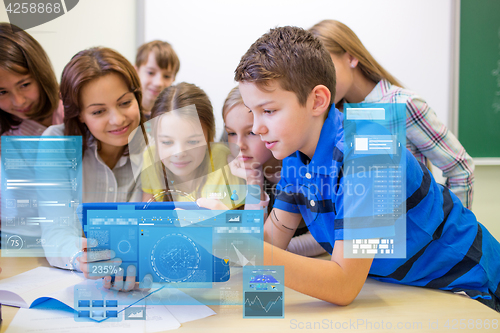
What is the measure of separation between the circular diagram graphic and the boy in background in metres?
0.86

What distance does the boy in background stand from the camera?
127 cm

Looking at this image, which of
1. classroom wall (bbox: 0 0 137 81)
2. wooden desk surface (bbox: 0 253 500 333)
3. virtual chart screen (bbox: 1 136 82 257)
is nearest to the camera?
wooden desk surface (bbox: 0 253 500 333)

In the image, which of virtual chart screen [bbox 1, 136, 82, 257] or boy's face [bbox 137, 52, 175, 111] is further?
boy's face [bbox 137, 52, 175, 111]

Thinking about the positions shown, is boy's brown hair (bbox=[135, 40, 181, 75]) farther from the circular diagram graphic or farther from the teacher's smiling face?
the circular diagram graphic

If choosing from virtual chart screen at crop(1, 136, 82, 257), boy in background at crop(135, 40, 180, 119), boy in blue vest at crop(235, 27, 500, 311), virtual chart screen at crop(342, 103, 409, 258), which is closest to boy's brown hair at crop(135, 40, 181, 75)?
boy in background at crop(135, 40, 180, 119)

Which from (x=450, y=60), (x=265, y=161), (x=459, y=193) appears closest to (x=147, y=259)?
(x=265, y=161)

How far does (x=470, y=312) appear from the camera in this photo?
1.71 ft

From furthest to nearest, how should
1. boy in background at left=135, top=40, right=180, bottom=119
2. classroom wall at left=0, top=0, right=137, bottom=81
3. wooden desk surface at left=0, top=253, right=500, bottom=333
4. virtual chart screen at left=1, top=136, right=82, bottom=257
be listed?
boy in background at left=135, top=40, right=180, bottom=119 < classroom wall at left=0, top=0, right=137, bottom=81 < virtual chart screen at left=1, top=136, right=82, bottom=257 < wooden desk surface at left=0, top=253, right=500, bottom=333

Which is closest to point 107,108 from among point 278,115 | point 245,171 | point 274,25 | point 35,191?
point 35,191

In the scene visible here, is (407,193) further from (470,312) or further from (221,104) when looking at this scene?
(221,104)

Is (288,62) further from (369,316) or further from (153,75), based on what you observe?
(153,75)

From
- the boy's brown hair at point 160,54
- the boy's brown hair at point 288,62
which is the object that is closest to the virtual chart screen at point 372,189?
the boy's brown hair at point 288,62

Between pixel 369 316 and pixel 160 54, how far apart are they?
1145 mm

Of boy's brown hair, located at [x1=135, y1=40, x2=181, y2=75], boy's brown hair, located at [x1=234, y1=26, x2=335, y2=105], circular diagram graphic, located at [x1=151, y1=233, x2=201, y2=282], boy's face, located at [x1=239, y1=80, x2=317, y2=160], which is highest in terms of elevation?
boy's brown hair, located at [x1=135, y1=40, x2=181, y2=75]
